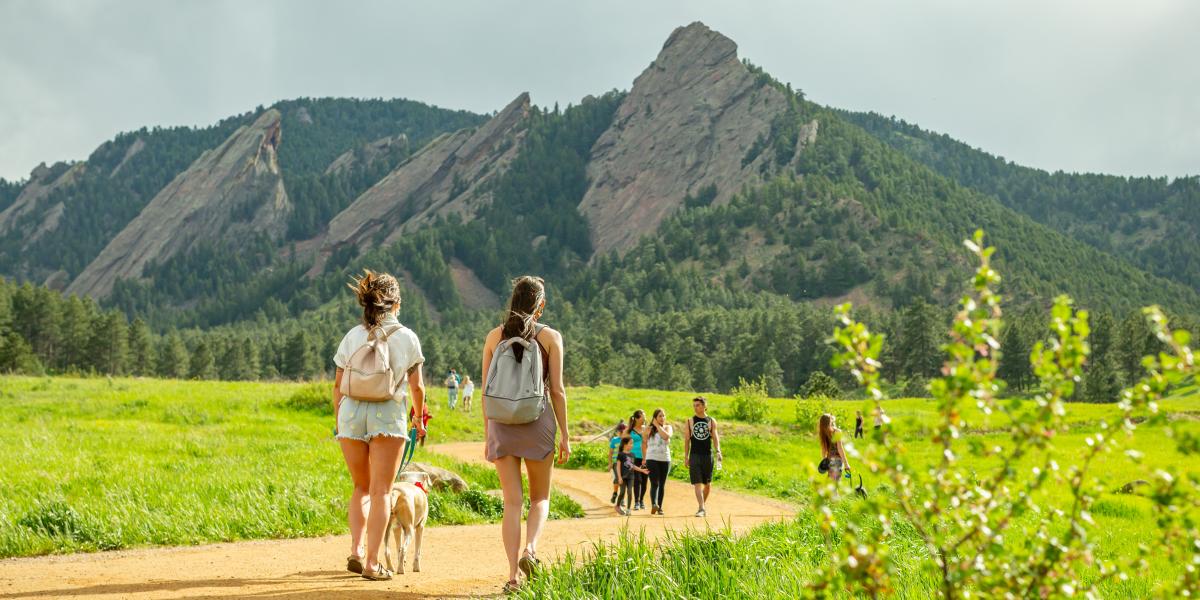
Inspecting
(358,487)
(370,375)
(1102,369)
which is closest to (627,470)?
(358,487)

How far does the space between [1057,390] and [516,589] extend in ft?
15.0

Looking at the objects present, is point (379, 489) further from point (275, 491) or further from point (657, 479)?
point (657, 479)

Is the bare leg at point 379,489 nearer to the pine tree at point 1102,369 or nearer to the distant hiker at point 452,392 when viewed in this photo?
the distant hiker at point 452,392

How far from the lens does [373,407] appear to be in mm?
7570

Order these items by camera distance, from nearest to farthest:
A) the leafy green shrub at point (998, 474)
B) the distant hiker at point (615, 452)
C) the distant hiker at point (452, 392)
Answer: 1. the leafy green shrub at point (998, 474)
2. the distant hiker at point (615, 452)
3. the distant hiker at point (452, 392)

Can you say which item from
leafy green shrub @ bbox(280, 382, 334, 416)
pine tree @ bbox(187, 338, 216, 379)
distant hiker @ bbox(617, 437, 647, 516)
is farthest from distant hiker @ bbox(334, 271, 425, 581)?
pine tree @ bbox(187, 338, 216, 379)

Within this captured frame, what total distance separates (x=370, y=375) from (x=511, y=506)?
1.64 m

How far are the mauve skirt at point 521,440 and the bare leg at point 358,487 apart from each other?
4.26 feet

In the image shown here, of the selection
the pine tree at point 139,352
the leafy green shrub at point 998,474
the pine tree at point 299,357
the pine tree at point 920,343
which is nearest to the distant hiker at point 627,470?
the leafy green shrub at point 998,474

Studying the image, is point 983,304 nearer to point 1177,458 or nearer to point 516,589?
point 516,589

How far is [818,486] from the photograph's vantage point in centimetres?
318

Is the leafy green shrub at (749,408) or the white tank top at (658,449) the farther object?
the leafy green shrub at (749,408)

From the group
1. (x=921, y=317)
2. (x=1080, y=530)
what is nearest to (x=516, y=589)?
(x=1080, y=530)

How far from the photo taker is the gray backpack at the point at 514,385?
698cm
